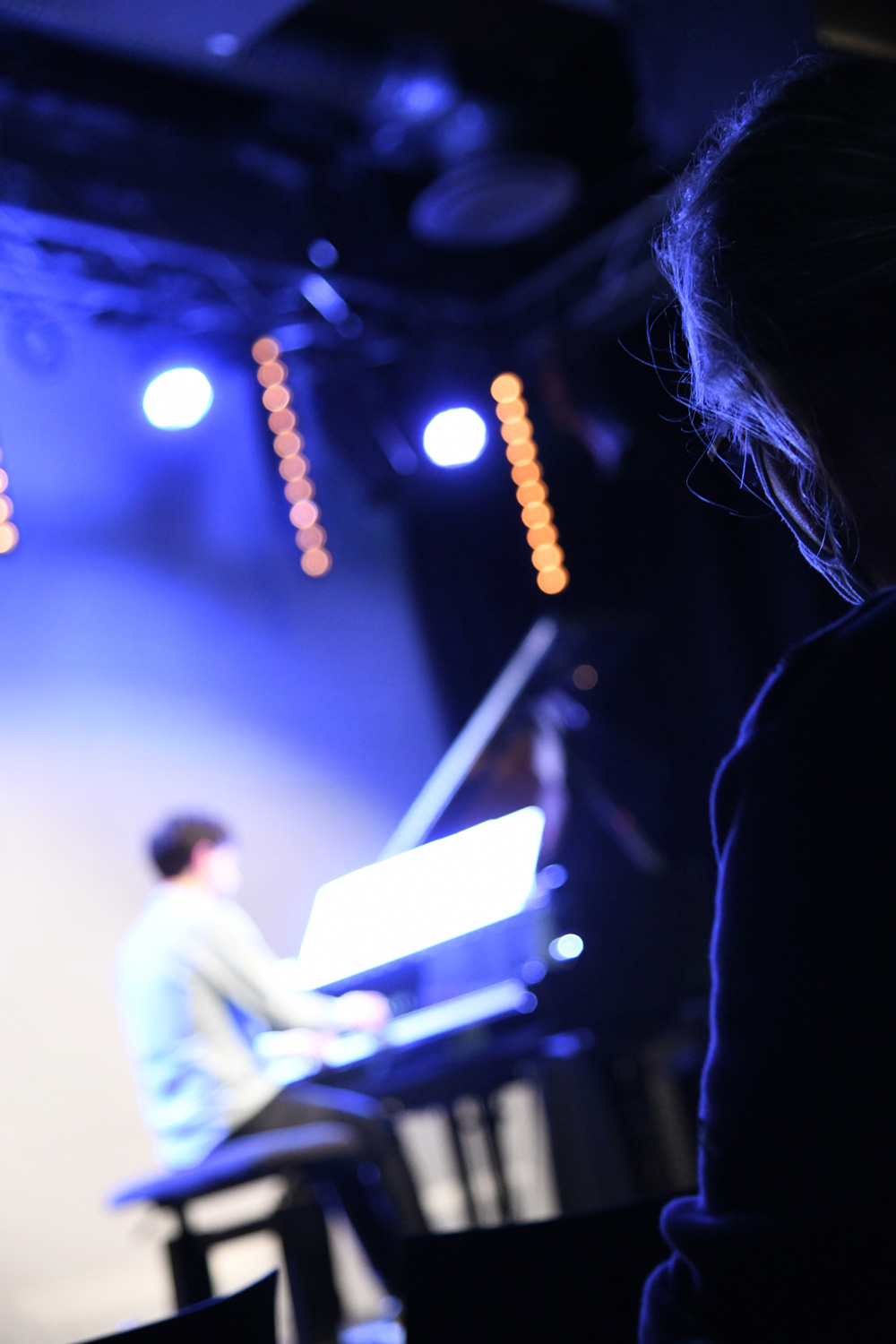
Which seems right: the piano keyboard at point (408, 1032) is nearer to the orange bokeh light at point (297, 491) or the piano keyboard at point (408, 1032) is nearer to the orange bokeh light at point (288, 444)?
the orange bokeh light at point (297, 491)

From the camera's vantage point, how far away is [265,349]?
489cm

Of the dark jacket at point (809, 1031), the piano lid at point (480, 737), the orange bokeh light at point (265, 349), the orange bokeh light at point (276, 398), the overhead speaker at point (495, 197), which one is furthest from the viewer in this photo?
the orange bokeh light at point (276, 398)

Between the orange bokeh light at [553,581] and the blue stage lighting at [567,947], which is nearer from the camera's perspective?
the blue stage lighting at [567,947]

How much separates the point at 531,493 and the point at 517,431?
27 cm

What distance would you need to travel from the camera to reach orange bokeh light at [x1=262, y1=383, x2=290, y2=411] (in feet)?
16.6

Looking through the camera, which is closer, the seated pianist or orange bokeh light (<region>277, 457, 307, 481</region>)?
Answer: the seated pianist

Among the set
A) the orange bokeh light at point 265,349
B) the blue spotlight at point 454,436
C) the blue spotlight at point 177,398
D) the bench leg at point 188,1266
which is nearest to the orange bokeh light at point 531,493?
the blue spotlight at point 454,436

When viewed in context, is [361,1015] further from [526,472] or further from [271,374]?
[526,472]

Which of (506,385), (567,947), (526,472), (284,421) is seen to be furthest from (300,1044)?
(506,385)

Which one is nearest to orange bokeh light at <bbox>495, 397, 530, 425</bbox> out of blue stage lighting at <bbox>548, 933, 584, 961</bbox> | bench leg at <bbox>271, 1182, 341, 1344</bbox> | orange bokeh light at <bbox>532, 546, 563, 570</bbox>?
orange bokeh light at <bbox>532, 546, 563, 570</bbox>

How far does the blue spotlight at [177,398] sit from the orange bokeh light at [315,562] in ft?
2.52

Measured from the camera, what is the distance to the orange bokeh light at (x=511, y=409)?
219 inches

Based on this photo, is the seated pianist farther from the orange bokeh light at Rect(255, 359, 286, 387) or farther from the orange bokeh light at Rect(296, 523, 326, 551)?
the orange bokeh light at Rect(255, 359, 286, 387)

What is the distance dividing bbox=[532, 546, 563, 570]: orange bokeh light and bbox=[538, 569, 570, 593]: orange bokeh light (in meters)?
0.02
